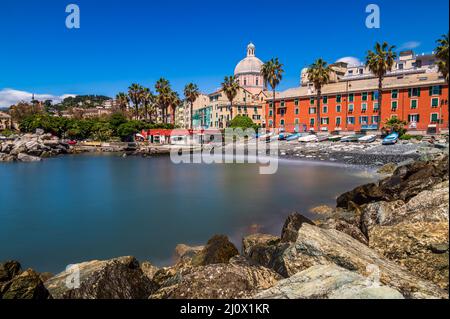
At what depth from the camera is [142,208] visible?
22781 mm

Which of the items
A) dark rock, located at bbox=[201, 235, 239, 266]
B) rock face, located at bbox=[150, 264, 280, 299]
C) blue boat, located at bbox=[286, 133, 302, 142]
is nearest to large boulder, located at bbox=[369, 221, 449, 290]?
rock face, located at bbox=[150, 264, 280, 299]

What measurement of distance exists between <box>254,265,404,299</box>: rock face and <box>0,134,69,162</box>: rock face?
202ft

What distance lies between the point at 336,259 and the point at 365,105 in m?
67.2

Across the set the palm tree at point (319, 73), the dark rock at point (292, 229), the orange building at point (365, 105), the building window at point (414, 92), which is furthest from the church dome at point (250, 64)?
the dark rock at point (292, 229)

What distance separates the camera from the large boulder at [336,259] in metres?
6.26

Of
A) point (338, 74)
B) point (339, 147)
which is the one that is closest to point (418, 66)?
point (338, 74)

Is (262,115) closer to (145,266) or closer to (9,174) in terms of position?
(9,174)

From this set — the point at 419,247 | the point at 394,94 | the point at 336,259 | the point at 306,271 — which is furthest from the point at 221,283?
the point at 394,94

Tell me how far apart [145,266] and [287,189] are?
58.0ft

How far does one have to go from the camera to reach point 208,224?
18094 mm

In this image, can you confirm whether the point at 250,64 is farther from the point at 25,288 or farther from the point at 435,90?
the point at 25,288

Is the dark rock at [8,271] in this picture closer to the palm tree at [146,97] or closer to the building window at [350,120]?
the building window at [350,120]

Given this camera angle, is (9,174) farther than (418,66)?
No

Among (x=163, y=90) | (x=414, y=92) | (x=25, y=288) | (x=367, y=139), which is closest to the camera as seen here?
(x=25, y=288)
